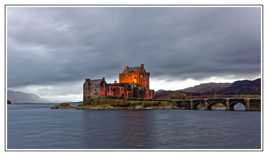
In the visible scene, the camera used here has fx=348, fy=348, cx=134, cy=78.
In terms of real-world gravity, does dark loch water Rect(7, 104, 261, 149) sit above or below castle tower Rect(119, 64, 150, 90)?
below

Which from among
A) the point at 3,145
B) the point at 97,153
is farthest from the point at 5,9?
the point at 97,153

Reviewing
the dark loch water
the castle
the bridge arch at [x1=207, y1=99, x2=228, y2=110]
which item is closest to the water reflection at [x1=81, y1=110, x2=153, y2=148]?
the dark loch water

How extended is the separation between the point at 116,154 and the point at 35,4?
8.47 feet

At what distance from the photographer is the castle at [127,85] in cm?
1599

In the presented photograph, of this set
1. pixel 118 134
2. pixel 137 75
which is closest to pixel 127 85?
pixel 137 75

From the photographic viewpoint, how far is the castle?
52.5 ft

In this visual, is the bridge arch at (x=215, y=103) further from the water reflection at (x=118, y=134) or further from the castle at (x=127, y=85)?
the water reflection at (x=118, y=134)

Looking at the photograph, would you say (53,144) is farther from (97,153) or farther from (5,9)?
(5,9)

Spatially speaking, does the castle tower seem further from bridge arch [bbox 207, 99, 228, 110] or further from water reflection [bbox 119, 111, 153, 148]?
bridge arch [bbox 207, 99, 228, 110]

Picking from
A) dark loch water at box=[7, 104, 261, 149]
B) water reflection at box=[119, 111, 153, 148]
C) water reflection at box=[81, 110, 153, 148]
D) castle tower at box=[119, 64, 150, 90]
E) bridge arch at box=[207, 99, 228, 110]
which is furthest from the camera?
bridge arch at box=[207, 99, 228, 110]

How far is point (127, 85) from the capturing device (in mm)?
20266

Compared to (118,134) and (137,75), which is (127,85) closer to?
(137,75)

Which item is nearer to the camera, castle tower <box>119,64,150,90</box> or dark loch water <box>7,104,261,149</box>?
dark loch water <box>7,104,261,149</box>

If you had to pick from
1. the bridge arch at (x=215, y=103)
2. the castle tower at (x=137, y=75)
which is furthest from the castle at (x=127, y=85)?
the bridge arch at (x=215, y=103)
